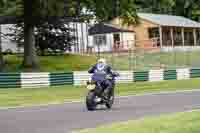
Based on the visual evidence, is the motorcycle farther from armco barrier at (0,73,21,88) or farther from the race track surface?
armco barrier at (0,73,21,88)

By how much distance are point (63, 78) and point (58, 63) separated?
1108cm

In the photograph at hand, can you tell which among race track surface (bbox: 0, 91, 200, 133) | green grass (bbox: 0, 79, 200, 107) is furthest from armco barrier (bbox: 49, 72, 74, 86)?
race track surface (bbox: 0, 91, 200, 133)

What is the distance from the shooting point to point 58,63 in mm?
46219

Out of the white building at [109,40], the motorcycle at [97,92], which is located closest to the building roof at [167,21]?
the white building at [109,40]

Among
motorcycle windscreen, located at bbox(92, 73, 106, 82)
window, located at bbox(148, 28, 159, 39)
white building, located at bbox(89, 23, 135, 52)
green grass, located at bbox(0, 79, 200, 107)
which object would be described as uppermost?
window, located at bbox(148, 28, 159, 39)

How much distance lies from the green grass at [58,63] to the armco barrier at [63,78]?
5495mm

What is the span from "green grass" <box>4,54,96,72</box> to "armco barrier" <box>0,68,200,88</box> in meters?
5.49

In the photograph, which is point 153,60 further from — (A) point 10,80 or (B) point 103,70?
(B) point 103,70

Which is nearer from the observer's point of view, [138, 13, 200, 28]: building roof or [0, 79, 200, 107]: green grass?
[0, 79, 200, 107]: green grass

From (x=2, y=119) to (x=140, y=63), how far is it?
36.2m

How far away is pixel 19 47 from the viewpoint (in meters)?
53.1

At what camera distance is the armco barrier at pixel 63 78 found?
33.1m

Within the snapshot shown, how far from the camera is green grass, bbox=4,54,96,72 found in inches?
1704

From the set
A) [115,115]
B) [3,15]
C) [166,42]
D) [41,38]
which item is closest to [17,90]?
[115,115]
